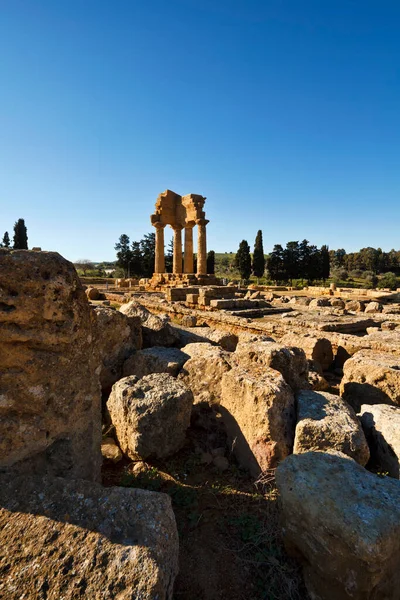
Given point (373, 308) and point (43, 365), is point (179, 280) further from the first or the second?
point (43, 365)

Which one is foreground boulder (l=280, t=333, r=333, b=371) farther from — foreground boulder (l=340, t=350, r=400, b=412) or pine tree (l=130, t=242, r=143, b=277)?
pine tree (l=130, t=242, r=143, b=277)

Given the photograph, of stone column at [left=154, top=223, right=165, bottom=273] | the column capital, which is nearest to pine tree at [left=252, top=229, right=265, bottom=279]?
stone column at [left=154, top=223, right=165, bottom=273]

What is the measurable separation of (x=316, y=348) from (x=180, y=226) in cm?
2156

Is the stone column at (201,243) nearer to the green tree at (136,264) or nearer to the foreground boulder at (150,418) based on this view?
the foreground boulder at (150,418)

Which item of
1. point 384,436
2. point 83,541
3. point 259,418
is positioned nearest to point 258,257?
point 384,436

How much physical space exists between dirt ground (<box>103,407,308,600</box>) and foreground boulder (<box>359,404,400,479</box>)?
1010mm

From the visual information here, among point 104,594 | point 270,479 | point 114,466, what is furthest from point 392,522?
point 114,466

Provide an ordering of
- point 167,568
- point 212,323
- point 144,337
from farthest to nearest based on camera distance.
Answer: point 212,323 → point 144,337 → point 167,568

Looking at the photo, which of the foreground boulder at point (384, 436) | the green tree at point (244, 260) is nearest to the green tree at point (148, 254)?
the green tree at point (244, 260)

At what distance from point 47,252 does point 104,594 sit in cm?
190

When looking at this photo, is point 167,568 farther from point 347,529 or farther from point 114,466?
point 114,466

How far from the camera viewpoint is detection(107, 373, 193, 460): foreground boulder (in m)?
2.88

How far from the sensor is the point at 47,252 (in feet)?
7.18

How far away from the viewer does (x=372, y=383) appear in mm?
4023
